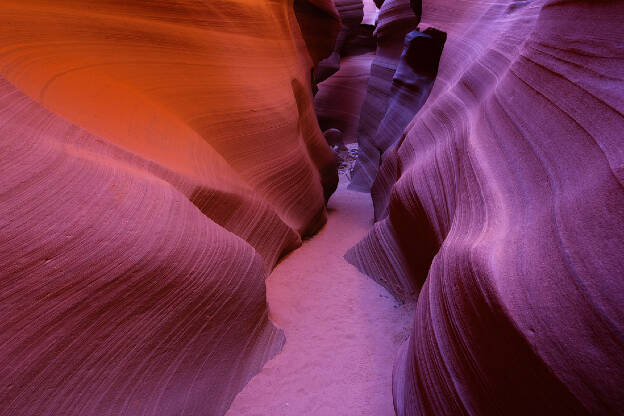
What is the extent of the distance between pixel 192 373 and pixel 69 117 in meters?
1.80

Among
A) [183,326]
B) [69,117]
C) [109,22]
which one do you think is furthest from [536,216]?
[109,22]

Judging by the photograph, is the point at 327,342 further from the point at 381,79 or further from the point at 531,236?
the point at 381,79

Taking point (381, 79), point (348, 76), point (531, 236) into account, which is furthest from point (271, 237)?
point (348, 76)

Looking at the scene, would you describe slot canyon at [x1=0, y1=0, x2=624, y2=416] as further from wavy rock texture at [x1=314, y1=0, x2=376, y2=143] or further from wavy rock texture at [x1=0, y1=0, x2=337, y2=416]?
wavy rock texture at [x1=314, y1=0, x2=376, y2=143]

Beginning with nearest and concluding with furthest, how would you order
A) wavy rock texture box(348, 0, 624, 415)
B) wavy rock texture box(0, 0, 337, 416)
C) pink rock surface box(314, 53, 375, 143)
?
wavy rock texture box(348, 0, 624, 415) → wavy rock texture box(0, 0, 337, 416) → pink rock surface box(314, 53, 375, 143)

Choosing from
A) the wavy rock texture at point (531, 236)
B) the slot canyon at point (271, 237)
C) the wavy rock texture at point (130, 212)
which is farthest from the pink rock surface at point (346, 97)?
the wavy rock texture at point (531, 236)

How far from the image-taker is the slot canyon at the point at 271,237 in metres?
1.31

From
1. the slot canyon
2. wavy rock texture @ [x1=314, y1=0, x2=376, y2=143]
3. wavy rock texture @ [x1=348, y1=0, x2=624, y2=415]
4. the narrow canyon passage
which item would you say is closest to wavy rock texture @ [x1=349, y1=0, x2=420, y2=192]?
the slot canyon

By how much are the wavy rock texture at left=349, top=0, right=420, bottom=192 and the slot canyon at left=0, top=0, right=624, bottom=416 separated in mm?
3219

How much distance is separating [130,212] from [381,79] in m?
6.97

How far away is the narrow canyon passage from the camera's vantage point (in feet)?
6.98

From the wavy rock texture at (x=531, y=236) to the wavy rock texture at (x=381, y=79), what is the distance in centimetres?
453

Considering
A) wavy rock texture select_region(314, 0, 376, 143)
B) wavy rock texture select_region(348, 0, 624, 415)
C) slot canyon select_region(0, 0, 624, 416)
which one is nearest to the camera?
wavy rock texture select_region(348, 0, 624, 415)

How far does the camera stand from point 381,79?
790 centimetres
